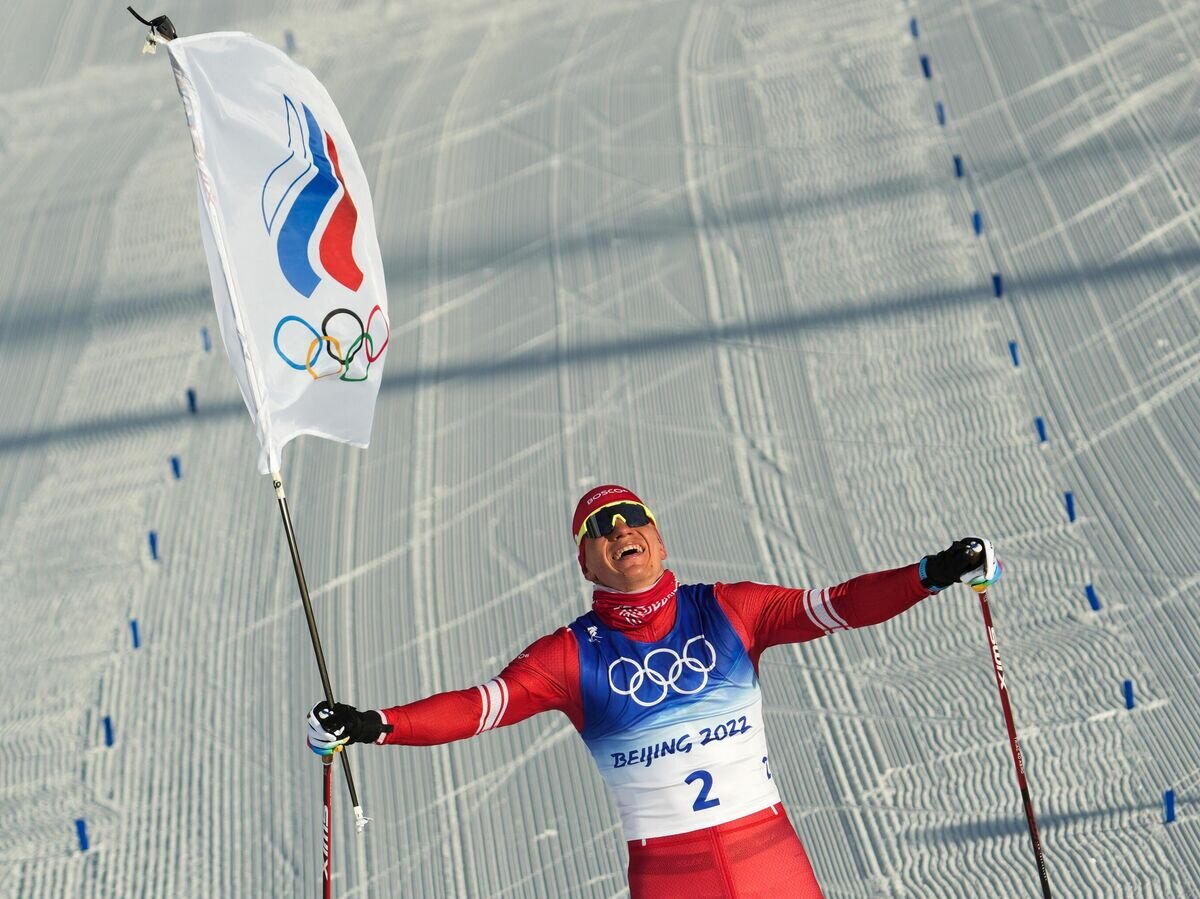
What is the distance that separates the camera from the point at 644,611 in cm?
303

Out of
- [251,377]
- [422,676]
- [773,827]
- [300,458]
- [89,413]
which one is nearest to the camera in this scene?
[773,827]

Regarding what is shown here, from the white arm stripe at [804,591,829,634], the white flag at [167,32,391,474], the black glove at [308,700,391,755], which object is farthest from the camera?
the white flag at [167,32,391,474]

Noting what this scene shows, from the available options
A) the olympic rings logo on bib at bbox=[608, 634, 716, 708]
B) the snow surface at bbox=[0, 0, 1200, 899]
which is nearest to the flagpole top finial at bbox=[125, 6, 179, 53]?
the olympic rings logo on bib at bbox=[608, 634, 716, 708]

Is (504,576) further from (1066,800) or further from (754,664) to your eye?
(754,664)

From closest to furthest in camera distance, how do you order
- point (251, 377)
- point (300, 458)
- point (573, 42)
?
point (251, 377) < point (300, 458) < point (573, 42)

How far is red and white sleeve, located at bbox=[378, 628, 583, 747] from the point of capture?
2.90m

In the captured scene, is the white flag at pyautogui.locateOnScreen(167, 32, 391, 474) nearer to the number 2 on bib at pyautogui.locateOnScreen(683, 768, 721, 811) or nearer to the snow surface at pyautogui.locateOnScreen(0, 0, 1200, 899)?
the number 2 on bib at pyautogui.locateOnScreen(683, 768, 721, 811)

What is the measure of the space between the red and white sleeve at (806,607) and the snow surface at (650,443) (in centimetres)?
249

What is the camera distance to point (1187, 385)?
7227mm

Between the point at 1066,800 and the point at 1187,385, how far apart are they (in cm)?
268

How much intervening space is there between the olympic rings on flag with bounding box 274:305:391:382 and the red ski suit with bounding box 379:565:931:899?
0.81 meters

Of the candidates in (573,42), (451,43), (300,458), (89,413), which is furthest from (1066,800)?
(451,43)

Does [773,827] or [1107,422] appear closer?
[773,827]

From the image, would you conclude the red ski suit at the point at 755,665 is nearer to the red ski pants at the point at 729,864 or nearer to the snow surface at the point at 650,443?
the red ski pants at the point at 729,864
